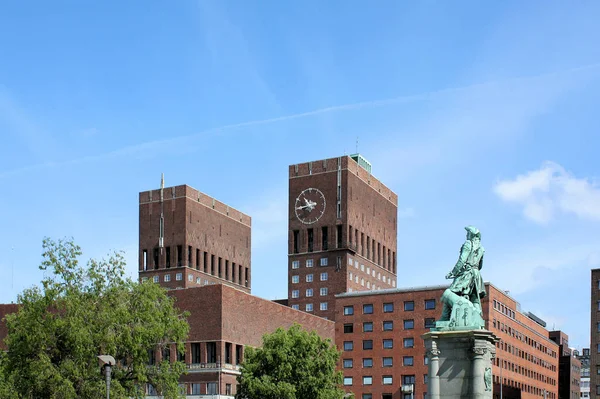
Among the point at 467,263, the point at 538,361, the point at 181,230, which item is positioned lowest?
the point at 538,361

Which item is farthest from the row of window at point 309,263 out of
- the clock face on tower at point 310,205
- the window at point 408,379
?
the window at point 408,379

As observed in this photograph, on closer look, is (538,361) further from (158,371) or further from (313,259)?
(158,371)

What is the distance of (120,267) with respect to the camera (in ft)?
237

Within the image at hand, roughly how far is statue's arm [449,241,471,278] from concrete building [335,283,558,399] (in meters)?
98.1

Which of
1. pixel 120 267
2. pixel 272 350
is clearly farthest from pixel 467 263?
pixel 272 350

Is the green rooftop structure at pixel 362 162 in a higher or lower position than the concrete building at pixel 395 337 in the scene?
higher

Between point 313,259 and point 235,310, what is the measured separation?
5254 cm

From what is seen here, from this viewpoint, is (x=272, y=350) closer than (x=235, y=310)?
Yes

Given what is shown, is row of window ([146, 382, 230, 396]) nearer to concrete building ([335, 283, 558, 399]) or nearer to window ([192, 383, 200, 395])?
window ([192, 383, 200, 395])

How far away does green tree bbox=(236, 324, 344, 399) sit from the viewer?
8850cm

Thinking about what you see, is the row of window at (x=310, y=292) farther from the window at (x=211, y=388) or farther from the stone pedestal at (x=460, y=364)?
the stone pedestal at (x=460, y=364)

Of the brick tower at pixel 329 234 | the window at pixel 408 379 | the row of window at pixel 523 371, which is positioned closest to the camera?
the window at pixel 408 379

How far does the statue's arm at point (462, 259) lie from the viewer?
37.3 m

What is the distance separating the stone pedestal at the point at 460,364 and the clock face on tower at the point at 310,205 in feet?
445
